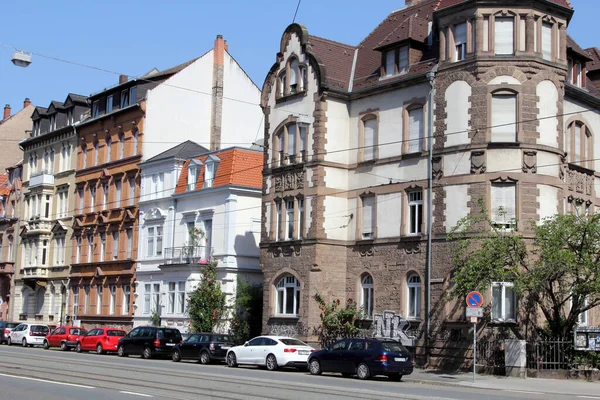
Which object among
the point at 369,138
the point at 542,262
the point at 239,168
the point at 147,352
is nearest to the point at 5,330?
the point at 147,352

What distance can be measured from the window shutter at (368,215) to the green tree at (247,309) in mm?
8685

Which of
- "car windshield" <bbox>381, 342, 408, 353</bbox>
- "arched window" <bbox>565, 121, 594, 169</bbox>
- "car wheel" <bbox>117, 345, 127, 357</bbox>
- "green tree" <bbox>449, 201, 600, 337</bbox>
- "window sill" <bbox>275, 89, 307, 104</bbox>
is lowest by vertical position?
"car wheel" <bbox>117, 345, 127, 357</bbox>

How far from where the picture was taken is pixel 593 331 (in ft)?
96.3

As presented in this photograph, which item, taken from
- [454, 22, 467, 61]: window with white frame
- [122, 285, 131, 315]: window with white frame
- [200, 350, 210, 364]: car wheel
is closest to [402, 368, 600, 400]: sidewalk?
[200, 350, 210, 364]: car wheel

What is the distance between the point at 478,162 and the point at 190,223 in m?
20.7

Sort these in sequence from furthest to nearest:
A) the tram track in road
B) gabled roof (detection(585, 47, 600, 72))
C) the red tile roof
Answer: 1. the red tile roof
2. gabled roof (detection(585, 47, 600, 72))
3. the tram track in road

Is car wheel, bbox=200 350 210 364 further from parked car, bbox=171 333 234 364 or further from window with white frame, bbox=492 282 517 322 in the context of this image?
window with white frame, bbox=492 282 517 322

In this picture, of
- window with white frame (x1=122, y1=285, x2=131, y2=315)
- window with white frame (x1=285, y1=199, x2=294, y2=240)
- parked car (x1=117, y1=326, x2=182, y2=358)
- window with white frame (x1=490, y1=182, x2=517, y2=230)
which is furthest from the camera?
window with white frame (x1=122, y1=285, x2=131, y2=315)

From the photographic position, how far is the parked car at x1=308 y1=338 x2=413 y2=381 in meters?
28.0

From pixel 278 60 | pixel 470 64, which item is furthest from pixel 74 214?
pixel 470 64

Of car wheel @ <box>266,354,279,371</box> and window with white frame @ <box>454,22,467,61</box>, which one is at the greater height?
window with white frame @ <box>454,22,467,61</box>

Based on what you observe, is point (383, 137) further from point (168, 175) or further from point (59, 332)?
point (59, 332)

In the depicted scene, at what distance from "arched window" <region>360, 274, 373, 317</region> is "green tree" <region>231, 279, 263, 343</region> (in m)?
7.58

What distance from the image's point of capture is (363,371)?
28.5m
